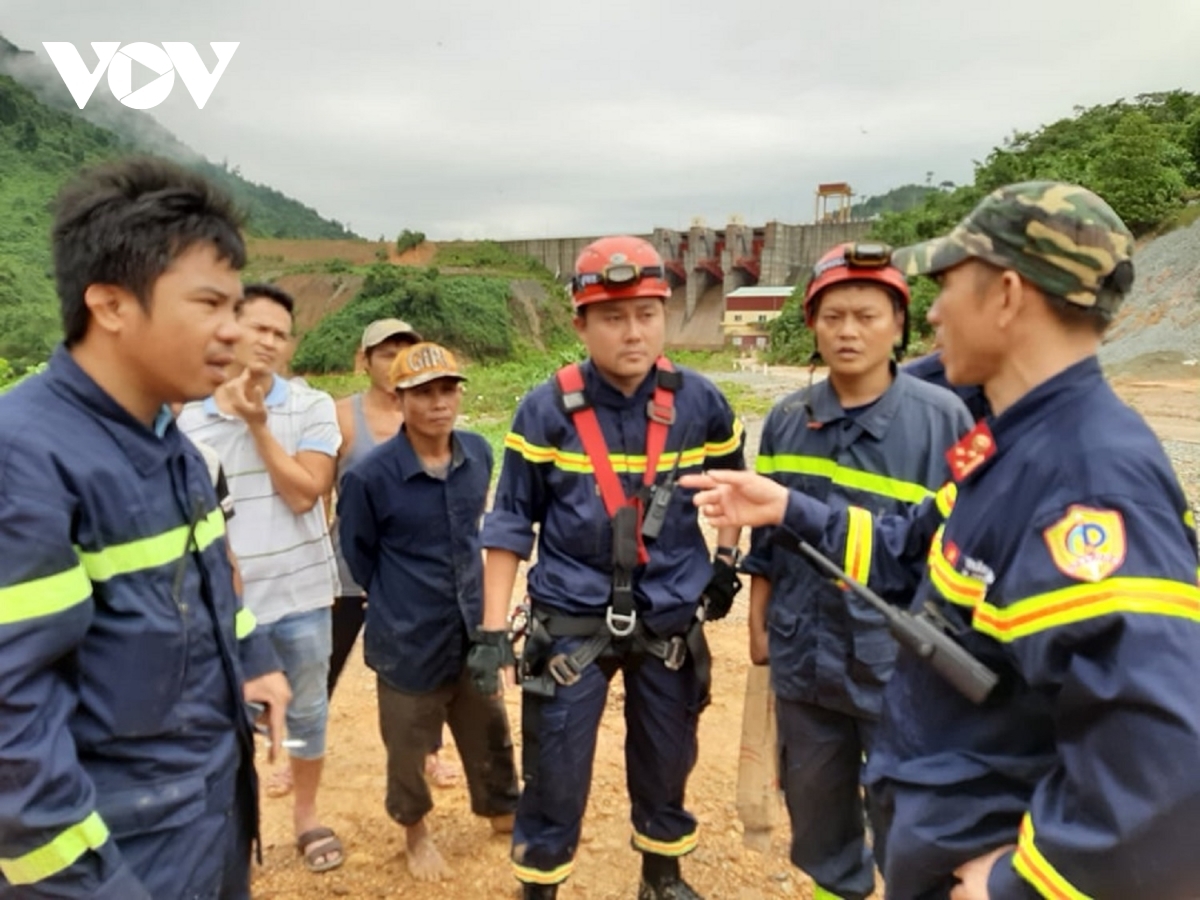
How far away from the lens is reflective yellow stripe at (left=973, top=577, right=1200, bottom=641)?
126 centimetres

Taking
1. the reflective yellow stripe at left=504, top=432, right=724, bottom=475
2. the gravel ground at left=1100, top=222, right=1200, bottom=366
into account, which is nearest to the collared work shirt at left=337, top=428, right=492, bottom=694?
the reflective yellow stripe at left=504, top=432, right=724, bottom=475

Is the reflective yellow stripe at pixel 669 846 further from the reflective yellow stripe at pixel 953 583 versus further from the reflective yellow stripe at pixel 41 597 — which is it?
the reflective yellow stripe at pixel 41 597

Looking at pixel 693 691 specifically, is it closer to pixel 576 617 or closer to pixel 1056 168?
pixel 576 617

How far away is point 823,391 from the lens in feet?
9.36

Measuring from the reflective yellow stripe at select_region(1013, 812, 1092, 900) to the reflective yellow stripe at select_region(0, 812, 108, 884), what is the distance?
67.1 inches

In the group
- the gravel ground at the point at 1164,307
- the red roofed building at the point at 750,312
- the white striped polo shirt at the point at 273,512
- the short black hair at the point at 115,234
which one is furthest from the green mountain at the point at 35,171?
the red roofed building at the point at 750,312

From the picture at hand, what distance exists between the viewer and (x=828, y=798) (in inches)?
109

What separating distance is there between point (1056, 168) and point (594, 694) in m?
34.6

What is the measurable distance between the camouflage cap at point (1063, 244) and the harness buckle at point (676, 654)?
6.13 ft

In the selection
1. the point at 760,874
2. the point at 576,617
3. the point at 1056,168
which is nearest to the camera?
the point at 576,617

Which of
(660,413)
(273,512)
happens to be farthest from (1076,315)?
(273,512)

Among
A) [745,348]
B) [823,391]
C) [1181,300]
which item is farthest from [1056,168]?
[823,391]

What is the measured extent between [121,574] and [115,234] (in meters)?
0.72

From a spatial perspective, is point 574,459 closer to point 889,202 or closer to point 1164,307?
point 1164,307
